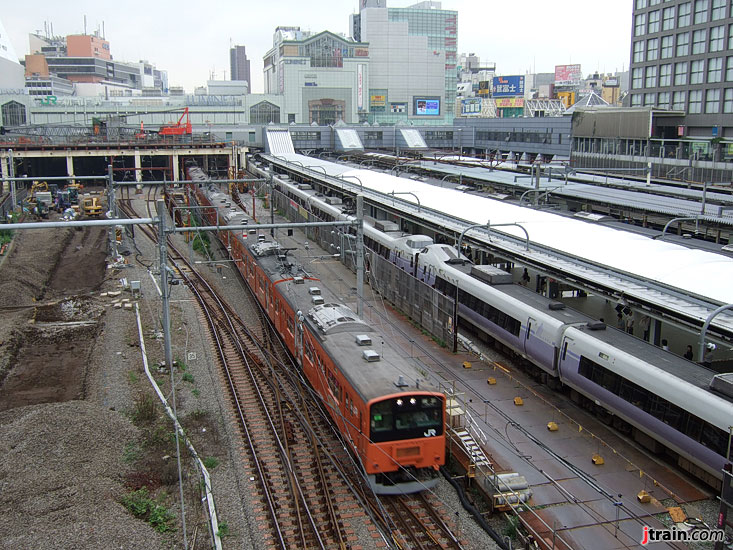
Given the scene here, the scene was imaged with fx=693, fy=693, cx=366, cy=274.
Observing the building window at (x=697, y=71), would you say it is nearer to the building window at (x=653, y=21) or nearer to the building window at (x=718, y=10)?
the building window at (x=718, y=10)

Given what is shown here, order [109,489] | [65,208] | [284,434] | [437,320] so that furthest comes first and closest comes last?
[65,208] < [437,320] < [284,434] < [109,489]

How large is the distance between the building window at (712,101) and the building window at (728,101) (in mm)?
664

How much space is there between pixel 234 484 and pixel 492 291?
1120 centimetres

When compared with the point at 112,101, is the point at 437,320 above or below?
below

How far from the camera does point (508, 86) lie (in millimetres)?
109812

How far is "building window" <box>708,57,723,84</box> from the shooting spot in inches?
2119

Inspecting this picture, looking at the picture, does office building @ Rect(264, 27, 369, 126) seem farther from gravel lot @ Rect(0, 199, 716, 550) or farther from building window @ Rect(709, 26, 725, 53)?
gravel lot @ Rect(0, 199, 716, 550)

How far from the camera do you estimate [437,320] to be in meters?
24.9

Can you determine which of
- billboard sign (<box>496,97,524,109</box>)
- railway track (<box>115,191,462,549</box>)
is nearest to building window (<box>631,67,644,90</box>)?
billboard sign (<box>496,97,524,109</box>)

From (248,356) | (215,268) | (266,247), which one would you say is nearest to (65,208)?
(215,268)

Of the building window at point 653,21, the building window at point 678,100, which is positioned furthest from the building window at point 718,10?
the building window at point 653,21

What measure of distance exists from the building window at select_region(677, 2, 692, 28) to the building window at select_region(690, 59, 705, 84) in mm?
3320

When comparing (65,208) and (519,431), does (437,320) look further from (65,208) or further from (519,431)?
(65,208)

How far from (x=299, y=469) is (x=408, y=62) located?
11956 cm
